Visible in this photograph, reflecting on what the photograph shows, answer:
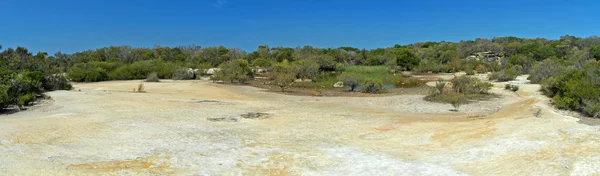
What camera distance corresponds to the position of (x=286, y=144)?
36.1 ft

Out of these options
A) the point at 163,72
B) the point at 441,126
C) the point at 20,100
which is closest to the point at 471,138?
the point at 441,126

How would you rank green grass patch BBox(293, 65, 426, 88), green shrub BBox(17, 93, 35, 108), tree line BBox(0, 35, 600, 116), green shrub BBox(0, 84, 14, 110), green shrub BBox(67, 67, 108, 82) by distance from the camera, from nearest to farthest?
green shrub BBox(0, 84, 14, 110) → green shrub BBox(17, 93, 35, 108) → tree line BBox(0, 35, 600, 116) → green grass patch BBox(293, 65, 426, 88) → green shrub BBox(67, 67, 108, 82)

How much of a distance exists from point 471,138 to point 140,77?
3913cm

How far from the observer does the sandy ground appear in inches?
335

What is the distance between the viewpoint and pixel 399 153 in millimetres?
10125

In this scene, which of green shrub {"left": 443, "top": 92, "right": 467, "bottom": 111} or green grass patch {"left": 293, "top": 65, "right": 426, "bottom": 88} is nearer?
green shrub {"left": 443, "top": 92, "right": 467, "bottom": 111}

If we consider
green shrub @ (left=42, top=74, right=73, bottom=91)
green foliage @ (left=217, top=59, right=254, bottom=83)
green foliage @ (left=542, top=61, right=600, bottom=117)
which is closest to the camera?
green foliage @ (left=542, top=61, right=600, bottom=117)

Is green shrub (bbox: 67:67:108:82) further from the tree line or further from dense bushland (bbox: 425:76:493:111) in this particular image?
dense bushland (bbox: 425:76:493:111)

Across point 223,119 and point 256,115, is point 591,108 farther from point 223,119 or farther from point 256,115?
point 223,119

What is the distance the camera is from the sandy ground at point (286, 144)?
8500 millimetres

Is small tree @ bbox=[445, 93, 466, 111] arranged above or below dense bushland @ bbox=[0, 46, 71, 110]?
below

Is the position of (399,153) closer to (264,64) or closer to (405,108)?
(405,108)

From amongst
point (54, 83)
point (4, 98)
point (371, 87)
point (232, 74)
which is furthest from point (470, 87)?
point (54, 83)

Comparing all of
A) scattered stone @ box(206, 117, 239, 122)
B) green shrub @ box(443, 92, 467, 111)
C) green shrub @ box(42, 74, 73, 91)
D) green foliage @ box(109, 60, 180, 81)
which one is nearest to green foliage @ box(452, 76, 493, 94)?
green shrub @ box(443, 92, 467, 111)
